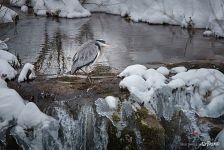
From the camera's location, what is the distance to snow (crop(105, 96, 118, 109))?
6.70m

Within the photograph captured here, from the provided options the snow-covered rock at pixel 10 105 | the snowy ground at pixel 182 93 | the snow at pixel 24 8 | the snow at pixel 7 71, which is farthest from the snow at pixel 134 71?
the snow at pixel 24 8

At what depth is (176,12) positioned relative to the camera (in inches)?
600

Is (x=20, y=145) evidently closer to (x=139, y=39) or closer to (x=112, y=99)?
(x=112, y=99)

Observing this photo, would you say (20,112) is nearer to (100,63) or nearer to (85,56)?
(85,56)

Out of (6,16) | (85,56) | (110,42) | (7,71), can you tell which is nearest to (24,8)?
(6,16)

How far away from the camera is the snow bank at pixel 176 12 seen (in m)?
13.9

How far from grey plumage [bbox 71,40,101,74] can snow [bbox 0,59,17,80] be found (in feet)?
3.77

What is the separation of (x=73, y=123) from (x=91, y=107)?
0.39m

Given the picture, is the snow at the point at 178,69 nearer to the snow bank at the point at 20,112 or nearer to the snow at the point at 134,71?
the snow at the point at 134,71

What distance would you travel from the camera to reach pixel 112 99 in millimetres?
6797

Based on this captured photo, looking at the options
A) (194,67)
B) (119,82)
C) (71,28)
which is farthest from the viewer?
(71,28)

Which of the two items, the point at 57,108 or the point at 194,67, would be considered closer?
the point at 57,108

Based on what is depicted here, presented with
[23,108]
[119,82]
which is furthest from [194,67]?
[23,108]

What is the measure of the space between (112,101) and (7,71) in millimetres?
2123
